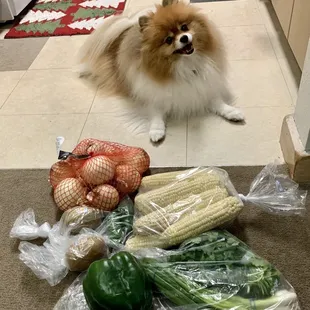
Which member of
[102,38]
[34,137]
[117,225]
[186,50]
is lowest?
[34,137]

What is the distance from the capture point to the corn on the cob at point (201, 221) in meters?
1.16

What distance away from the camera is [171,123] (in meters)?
1.86

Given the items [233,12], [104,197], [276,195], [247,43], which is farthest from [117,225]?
[233,12]

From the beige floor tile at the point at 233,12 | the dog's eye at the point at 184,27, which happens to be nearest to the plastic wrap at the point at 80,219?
the dog's eye at the point at 184,27

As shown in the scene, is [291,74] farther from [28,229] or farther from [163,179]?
[28,229]

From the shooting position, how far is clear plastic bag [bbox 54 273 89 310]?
109 cm

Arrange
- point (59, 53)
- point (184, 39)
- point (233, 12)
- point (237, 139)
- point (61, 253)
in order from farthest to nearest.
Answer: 1. point (233, 12)
2. point (59, 53)
3. point (237, 139)
4. point (184, 39)
5. point (61, 253)

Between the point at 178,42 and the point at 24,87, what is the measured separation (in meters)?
1.08

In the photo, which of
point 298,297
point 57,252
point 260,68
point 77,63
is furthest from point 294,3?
point 57,252

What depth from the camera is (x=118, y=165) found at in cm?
142

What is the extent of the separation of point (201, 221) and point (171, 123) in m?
0.78

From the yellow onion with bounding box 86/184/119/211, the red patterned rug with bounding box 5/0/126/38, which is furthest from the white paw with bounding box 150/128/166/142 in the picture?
the red patterned rug with bounding box 5/0/126/38

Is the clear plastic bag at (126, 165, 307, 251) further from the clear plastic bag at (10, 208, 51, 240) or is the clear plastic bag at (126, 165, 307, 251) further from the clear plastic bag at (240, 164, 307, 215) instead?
the clear plastic bag at (10, 208, 51, 240)

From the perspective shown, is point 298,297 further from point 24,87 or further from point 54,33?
point 54,33
